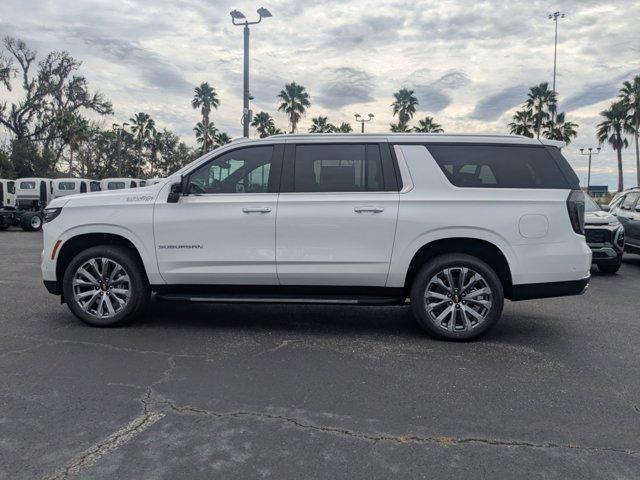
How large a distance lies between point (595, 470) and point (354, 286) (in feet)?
9.20

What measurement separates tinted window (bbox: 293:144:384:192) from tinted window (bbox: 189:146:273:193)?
13.6 inches

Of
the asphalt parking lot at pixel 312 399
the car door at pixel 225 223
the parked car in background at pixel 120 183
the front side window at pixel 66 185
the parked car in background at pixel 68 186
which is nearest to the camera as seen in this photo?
the asphalt parking lot at pixel 312 399

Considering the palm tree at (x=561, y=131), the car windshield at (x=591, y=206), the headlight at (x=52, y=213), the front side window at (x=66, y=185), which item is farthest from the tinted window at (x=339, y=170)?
the palm tree at (x=561, y=131)

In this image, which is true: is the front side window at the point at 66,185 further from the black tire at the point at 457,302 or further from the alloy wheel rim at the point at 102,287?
the black tire at the point at 457,302

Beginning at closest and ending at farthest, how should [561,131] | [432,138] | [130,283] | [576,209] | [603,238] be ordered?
[576,209] → [432,138] → [130,283] → [603,238] → [561,131]

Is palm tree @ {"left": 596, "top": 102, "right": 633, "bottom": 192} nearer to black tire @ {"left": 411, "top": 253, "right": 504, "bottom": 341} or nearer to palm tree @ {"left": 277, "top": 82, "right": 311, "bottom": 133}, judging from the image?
palm tree @ {"left": 277, "top": 82, "right": 311, "bottom": 133}

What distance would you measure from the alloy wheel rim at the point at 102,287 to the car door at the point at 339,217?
1687 millimetres

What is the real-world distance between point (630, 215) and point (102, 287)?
1071 cm

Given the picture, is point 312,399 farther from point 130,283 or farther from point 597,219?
Result: point 597,219

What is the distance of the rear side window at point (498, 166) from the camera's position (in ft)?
17.1

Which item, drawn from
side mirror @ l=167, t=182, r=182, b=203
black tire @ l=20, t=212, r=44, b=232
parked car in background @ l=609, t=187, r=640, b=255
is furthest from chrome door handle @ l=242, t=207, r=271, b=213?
black tire @ l=20, t=212, r=44, b=232

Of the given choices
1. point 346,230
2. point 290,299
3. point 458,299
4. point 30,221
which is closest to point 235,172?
point 346,230

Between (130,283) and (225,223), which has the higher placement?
(225,223)

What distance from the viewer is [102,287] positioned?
5.60m
